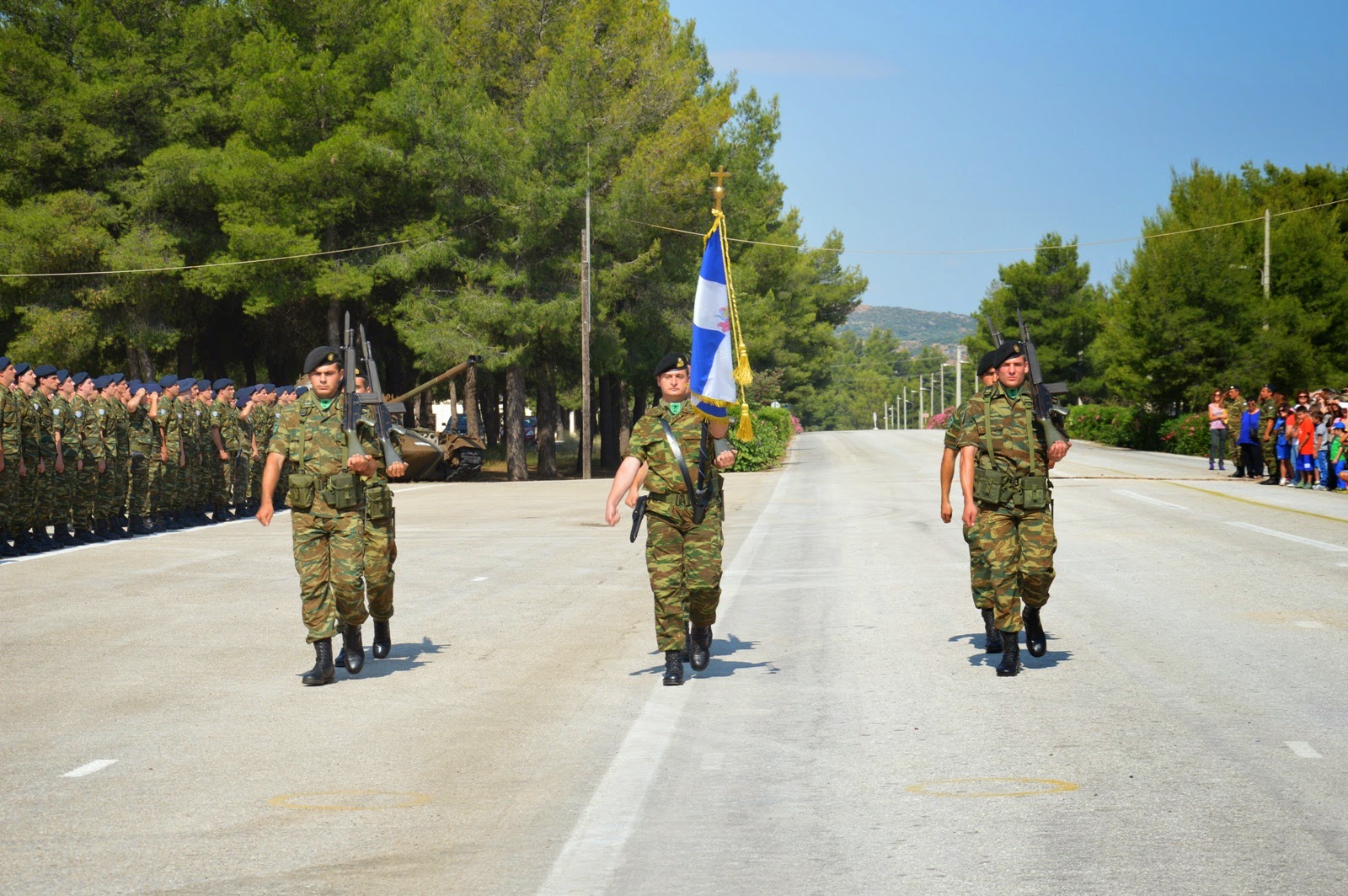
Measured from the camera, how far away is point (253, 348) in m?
55.5

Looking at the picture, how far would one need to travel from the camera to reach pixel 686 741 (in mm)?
7133

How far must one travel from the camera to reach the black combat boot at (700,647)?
29.6ft

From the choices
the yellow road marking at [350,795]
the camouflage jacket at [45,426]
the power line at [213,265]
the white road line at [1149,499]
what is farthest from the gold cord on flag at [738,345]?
the power line at [213,265]

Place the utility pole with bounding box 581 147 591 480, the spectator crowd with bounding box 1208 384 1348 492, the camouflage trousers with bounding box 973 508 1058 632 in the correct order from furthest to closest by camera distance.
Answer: the utility pole with bounding box 581 147 591 480 → the spectator crowd with bounding box 1208 384 1348 492 → the camouflage trousers with bounding box 973 508 1058 632

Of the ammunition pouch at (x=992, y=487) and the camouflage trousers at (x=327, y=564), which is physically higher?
the ammunition pouch at (x=992, y=487)

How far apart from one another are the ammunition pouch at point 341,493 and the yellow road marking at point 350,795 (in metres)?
2.89

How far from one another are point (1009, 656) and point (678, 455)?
7.66ft

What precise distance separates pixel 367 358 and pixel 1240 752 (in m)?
5.71

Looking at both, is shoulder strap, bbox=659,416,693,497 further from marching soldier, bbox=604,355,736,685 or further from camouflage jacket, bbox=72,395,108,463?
camouflage jacket, bbox=72,395,108,463

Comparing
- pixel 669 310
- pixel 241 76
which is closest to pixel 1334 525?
pixel 669 310

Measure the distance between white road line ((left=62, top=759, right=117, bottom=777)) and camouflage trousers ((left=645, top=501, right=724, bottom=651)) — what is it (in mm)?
3102

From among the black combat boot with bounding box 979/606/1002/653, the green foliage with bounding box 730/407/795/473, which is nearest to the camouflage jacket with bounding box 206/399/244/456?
the black combat boot with bounding box 979/606/1002/653

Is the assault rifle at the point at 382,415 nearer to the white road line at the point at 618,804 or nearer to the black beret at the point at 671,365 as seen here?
the black beret at the point at 671,365

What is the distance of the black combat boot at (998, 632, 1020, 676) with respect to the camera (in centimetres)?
877
